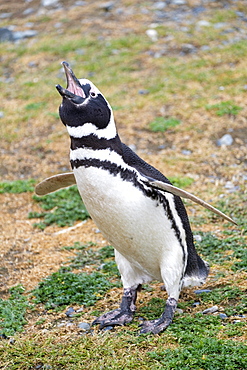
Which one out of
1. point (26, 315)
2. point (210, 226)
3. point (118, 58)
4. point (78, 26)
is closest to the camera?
point (26, 315)

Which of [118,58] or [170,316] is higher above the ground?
[170,316]

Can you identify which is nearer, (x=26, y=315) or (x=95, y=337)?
(x=95, y=337)

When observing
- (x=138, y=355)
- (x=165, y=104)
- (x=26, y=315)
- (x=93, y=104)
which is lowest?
(x=165, y=104)

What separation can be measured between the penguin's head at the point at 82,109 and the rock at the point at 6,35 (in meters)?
8.42

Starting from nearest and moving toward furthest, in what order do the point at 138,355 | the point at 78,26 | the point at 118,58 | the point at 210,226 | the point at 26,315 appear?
the point at 138,355 → the point at 26,315 → the point at 210,226 → the point at 118,58 → the point at 78,26

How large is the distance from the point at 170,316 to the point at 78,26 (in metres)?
8.53

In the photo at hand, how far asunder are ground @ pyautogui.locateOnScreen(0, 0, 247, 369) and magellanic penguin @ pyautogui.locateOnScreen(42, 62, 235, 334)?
0.97 feet

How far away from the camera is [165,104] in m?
7.75

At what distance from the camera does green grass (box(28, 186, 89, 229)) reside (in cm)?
524

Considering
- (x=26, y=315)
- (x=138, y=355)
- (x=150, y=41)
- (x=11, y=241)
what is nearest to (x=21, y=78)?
(x=150, y=41)

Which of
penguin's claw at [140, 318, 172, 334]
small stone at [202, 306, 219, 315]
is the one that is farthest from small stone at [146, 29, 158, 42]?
penguin's claw at [140, 318, 172, 334]

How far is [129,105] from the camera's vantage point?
7.84 metres

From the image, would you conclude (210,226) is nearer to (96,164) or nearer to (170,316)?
(170,316)

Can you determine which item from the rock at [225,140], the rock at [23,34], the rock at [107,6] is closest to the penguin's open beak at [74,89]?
the rock at [225,140]
